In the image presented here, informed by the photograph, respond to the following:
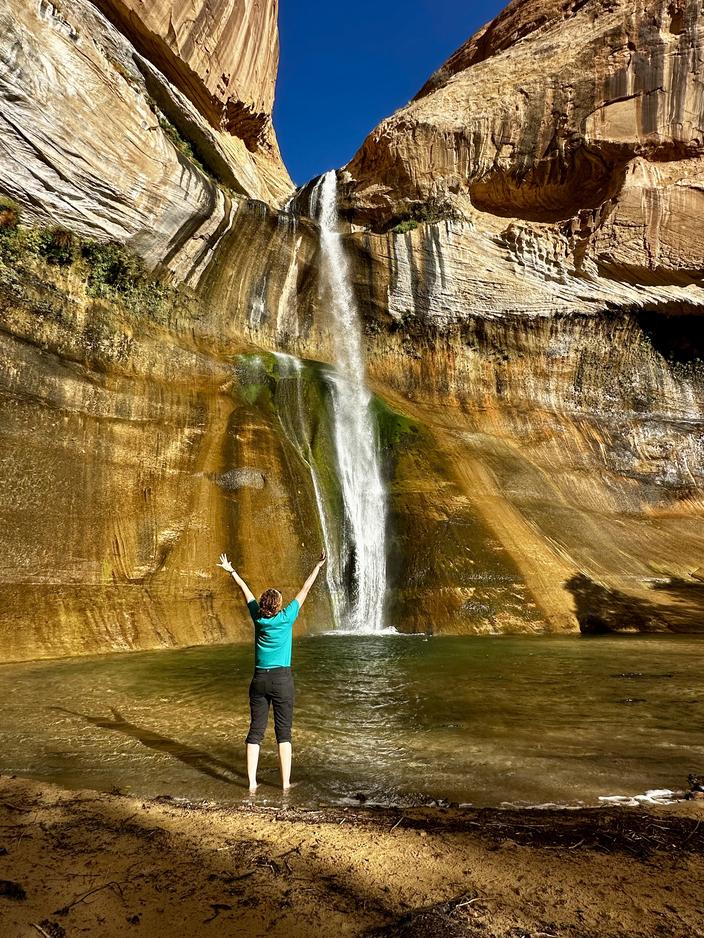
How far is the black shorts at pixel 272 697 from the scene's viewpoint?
13.0ft

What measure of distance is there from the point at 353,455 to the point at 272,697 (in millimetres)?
12205

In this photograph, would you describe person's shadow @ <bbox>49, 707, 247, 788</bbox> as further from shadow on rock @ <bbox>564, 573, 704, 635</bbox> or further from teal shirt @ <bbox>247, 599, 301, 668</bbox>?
shadow on rock @ <bbox>564, 573, 704, 635</bbox>

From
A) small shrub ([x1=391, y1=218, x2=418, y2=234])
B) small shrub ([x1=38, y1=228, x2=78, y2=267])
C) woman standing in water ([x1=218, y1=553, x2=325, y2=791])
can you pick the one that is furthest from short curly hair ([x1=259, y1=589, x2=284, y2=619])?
small shrub ([x1=391, y1=218, x2=418, y2=234])

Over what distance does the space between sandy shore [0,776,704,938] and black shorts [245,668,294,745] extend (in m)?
0.64

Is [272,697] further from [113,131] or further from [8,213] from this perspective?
[113,131]

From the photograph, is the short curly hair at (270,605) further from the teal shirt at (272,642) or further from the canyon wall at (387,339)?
the canyon wall at (387,339)

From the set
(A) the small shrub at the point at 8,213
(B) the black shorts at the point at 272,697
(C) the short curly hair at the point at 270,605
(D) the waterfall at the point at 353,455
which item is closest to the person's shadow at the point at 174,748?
(B) the black shorts at the point at 272,697

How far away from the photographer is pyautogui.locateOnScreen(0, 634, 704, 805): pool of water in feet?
12.7

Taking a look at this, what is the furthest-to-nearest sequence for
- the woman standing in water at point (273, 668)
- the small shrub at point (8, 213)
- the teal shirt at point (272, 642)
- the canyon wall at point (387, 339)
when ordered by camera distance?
the small shrub at point (8, 213)
the canyon wall at point (387, 339)
the teal shirt at point (272, 642)
the woman standing in water at point (273, 668)

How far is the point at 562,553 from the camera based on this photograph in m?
13.8

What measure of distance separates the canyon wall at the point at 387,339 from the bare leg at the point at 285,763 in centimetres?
703

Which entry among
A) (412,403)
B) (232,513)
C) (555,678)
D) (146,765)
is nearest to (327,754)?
(146,765)

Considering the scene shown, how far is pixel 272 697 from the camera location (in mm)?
4051

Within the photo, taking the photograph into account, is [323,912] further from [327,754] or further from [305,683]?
[305,683]
